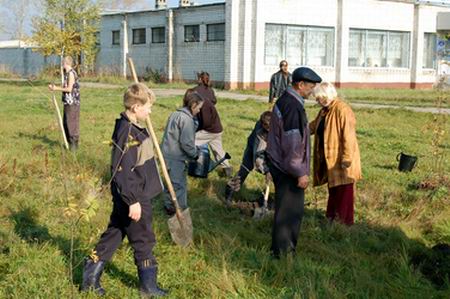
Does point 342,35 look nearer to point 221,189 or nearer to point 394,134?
point 394,134

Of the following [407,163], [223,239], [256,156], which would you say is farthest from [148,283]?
[407,163]

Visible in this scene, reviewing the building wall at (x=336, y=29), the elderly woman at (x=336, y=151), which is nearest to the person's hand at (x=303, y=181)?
the elderly woman at (x=336, y=151)

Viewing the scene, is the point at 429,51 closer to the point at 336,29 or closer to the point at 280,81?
the point at 336,29

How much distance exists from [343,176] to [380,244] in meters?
0.90

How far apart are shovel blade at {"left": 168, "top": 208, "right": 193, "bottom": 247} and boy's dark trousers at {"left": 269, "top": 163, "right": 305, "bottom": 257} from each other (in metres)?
0.81

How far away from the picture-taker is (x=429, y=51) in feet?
137

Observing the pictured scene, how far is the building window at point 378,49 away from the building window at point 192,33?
8.54m

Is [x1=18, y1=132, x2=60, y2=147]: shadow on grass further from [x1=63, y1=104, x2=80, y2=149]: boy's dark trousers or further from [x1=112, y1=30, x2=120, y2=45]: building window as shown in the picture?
[x1=112, y1=30, x2=120, y2=45]: building window

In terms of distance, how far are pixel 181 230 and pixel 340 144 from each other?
6.80 ft

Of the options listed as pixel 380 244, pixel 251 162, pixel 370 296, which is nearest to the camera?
pixel 370 296

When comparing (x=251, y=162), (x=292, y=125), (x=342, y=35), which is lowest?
(x=251, y=162)

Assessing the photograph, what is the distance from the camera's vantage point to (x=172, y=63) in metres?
38.1

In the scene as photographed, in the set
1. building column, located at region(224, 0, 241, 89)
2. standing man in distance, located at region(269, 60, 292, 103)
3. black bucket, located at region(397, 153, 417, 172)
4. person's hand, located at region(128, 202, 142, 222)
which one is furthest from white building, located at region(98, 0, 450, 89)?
person's hand, located at region(128, 202, 142, 222)

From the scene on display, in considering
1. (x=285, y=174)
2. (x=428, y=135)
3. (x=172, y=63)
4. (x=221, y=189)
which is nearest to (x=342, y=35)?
(x=172, y=63)
